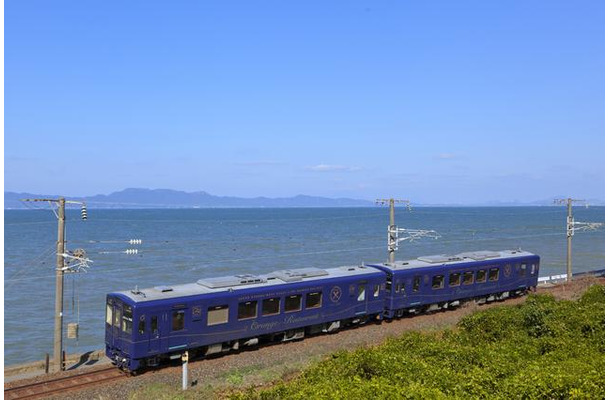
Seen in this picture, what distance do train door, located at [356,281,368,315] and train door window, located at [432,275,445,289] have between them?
5.02 meters

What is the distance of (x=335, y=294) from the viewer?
25047 millimetres

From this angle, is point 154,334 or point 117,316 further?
point 117,316

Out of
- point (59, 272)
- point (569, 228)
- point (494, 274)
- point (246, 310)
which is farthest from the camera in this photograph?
point (569, 228)

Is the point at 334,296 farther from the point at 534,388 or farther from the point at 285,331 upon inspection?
the point at 534,388

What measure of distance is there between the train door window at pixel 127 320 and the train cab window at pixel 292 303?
6.45 meters

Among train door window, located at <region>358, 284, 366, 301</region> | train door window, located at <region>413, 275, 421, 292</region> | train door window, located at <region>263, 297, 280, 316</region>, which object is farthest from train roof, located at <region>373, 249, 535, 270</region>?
train door window, located at <region>263, 297, 280, 316</region>

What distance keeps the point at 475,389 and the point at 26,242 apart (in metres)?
102

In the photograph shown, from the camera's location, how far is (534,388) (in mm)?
10391

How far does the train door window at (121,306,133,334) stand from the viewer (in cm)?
→ 1938

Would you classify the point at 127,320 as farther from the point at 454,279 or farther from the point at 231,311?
the point at 454,279

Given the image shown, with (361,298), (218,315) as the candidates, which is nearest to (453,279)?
(361,298)

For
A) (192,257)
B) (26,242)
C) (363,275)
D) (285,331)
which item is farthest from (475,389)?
(26,242)

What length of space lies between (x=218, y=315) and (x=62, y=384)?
18.6 ft

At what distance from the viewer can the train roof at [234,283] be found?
20.3 meters
